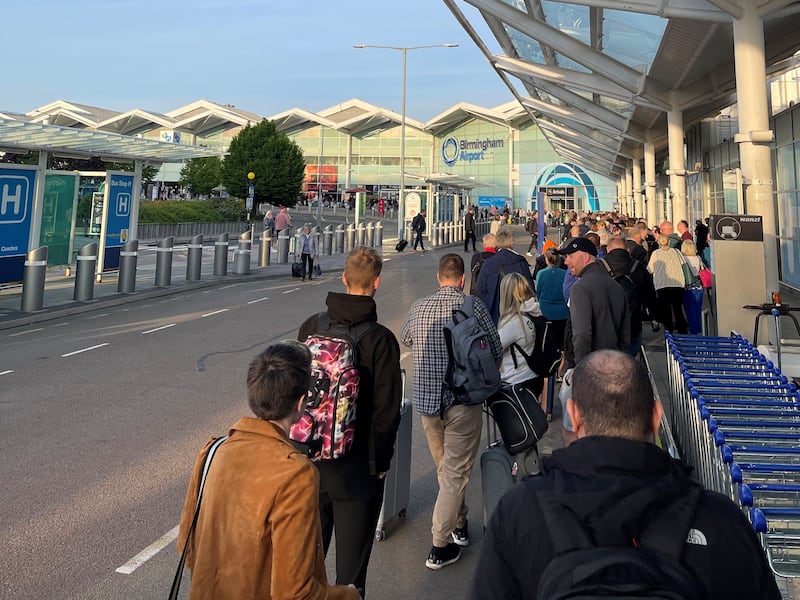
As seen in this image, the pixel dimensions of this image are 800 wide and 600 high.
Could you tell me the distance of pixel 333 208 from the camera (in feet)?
238

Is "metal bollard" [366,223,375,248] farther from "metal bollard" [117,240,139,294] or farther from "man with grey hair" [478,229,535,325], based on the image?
"man with grey hair" [478,229,535,325]

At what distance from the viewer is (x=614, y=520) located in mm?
1397

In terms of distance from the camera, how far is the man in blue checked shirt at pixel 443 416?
3.91m

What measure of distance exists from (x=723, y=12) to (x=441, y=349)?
30.2ft

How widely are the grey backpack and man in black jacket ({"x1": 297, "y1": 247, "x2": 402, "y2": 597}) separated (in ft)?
2.33

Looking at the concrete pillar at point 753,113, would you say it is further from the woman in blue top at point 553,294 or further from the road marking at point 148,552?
the road marking at point 148,552

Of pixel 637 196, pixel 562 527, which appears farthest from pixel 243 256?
pixel 637 196

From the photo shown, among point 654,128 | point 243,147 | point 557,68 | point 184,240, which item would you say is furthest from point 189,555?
point 243,147

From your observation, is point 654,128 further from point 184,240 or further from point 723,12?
point 184,240

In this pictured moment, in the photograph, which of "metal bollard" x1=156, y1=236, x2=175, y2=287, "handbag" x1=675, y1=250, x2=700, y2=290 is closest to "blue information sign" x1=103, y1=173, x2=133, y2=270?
"metal bollard" x1=156, y1=236, x2=175, y2=287

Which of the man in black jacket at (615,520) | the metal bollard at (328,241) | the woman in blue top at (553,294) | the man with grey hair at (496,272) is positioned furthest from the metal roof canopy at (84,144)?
the man in black jacket at (615,520)

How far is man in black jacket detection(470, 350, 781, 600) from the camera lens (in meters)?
1.41

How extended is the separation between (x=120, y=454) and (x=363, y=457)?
3.34 meters

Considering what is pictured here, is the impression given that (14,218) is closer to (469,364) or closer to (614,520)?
(469,364)
